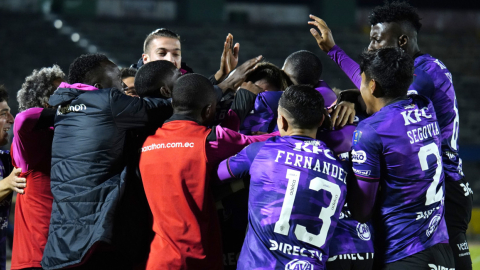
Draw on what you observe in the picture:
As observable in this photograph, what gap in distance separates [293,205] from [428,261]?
3.12 feet

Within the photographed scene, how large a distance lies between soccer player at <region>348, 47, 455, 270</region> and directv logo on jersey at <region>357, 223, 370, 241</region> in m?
0.09

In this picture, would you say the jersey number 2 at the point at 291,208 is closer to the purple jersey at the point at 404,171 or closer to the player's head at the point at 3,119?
the purple jersey at the point at 404,171

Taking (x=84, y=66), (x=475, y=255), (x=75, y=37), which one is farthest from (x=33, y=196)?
(x=75, y=37)

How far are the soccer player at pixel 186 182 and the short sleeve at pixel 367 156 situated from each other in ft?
2.17

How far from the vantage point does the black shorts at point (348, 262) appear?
10.1ft

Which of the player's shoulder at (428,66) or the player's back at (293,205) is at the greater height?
the player's shoulder at (428,66)

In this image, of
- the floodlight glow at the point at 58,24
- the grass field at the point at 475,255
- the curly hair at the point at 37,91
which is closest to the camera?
the curly hair at the point at 37,91

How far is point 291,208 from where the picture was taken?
9.14 ft

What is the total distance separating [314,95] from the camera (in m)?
2.93

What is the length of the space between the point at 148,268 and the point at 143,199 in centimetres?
44

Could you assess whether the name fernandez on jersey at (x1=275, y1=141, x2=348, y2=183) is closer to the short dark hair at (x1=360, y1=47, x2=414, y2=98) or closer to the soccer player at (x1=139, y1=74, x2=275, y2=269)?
the soccer player at (x1=139, y1=74, x2=275, y2=269)

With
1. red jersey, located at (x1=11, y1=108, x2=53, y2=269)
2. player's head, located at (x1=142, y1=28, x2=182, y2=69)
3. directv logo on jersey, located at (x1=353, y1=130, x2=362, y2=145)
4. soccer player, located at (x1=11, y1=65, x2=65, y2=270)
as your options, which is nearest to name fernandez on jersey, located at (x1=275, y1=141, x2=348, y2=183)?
directv logo on jersey, located at (x1=353, y1=130, x2=362, y2=145)

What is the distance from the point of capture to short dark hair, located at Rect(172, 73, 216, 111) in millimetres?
3084

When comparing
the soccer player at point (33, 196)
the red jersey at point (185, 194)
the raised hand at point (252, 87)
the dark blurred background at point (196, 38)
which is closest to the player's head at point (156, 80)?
the red jersey at point (185, 194)
